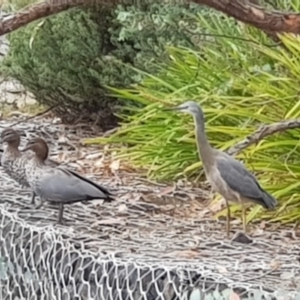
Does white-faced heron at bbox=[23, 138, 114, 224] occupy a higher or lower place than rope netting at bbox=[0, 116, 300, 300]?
higher

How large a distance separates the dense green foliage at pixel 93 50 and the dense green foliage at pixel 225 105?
0.20 metres

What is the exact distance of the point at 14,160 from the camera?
13.2ft

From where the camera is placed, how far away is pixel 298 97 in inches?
167

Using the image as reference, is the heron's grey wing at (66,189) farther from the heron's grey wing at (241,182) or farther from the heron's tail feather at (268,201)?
the heron's tail feather at (268,201)

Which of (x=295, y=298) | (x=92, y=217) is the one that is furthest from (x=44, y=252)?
(x=295, y=298)

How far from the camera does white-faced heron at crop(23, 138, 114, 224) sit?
143 inches

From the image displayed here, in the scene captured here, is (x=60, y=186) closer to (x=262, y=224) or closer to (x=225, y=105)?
(x=262, y=224)

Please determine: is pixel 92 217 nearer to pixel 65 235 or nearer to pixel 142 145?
pixel 65 235

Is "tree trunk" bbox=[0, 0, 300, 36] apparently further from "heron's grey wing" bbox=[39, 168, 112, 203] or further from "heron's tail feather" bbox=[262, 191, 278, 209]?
"heron's grey wing" bbox=[39, 168, 112, 203]

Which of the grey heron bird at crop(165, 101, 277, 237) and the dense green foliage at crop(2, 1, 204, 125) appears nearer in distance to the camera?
the grey heron bird at crop(165, 101, 277, 237)

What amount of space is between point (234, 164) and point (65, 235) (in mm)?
641

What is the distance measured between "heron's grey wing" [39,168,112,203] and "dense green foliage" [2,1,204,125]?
1860mm

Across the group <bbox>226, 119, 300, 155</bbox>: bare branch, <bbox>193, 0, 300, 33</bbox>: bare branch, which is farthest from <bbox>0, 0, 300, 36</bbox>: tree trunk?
<bbox>226, 119, 300, 155</bbox>: bare branch

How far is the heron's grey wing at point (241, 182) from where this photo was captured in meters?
3.42
